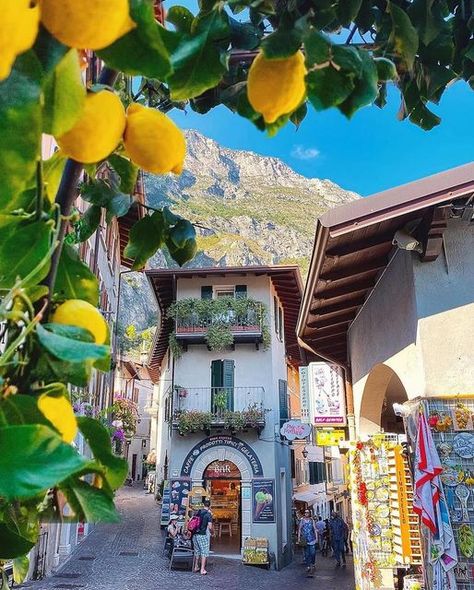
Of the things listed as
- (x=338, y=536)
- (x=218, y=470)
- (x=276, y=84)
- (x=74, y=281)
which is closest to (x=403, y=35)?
(x=276, y=84)

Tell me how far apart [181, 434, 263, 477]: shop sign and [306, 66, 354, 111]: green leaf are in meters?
17.6

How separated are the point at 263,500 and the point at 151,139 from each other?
1739 centimetres

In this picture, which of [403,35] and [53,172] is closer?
[53,172]

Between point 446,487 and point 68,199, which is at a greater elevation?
point 68,199

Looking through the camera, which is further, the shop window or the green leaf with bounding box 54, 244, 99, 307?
the shop window

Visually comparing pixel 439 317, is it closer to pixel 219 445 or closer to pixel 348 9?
pixel 348 9

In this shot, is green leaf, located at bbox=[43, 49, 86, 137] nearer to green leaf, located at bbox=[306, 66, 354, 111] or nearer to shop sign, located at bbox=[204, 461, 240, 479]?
green leaf, located at bbox=[306, 66, 354, 111]

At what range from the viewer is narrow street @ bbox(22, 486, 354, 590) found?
12.2m

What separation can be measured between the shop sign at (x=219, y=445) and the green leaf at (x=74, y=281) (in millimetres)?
17489

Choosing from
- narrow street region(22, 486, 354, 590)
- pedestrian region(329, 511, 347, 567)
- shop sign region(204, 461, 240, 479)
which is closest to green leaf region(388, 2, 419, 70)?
narrow street region(22, 486, 354, 590)

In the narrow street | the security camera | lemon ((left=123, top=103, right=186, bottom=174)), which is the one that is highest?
the security camera

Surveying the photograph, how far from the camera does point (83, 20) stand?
54 cm

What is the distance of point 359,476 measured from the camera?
7.71 meters

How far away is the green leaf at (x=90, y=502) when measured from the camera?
0.70 m
